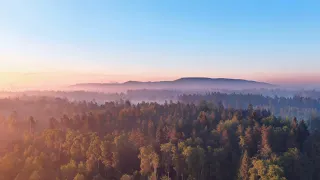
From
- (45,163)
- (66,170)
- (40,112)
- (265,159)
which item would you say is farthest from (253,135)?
(40,112)

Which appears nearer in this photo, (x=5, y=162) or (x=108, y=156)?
(x=5, y=162)

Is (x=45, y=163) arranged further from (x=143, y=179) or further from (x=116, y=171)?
(x=143, y=179)

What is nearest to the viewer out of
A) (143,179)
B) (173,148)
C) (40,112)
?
(143,179)

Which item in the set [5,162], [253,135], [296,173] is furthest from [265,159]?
[5,162]

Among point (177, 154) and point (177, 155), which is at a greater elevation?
point (177, 154)

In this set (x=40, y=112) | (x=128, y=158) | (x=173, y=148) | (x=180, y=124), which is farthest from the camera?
(x=40, y=112)

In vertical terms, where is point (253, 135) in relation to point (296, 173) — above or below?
above

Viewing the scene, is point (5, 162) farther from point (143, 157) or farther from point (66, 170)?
point (143, 157)

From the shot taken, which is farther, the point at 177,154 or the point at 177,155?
the point at 177,154

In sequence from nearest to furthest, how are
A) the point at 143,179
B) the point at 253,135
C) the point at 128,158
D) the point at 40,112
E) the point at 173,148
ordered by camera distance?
the point at 143,179
the point at 173,148
the point at 128,158
the point at 253,135
the point at 40,112
